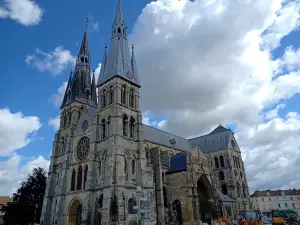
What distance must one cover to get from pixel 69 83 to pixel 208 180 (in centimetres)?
2800

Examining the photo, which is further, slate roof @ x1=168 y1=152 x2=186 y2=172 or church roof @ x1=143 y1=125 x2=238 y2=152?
church roof @ x1=143 y1=125 x2=238 y2=152

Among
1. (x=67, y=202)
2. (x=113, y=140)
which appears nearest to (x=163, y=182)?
(x=113, y=140)

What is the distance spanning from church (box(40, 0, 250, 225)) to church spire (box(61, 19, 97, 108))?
0.20 meters

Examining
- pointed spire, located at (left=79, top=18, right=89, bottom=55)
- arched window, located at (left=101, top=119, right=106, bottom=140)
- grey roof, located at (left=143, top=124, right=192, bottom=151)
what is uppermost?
pointed spire, located at (left=79, top=18, right=89, bottom=55)

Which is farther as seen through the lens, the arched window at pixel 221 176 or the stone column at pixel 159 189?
the arched window at pixel 221 176

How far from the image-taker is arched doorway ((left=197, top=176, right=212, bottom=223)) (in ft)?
107

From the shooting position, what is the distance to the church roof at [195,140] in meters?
41.9

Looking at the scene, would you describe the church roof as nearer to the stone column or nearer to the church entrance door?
the stone column

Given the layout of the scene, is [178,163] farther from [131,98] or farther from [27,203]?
[27,203]

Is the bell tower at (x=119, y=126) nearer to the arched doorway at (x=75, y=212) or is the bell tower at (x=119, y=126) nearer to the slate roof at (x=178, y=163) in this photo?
the arched doorway at (x=75, y=212)

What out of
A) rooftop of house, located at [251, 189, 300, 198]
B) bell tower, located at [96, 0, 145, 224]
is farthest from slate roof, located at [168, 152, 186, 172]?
rooftop of house, located at [251, 189, 300, 198]

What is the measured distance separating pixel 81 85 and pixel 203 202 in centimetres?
2664

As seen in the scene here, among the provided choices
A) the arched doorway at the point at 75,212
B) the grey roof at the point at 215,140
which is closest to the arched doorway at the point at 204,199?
the grey roof at the point at 215,140

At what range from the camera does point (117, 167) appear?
2733 centimetres
